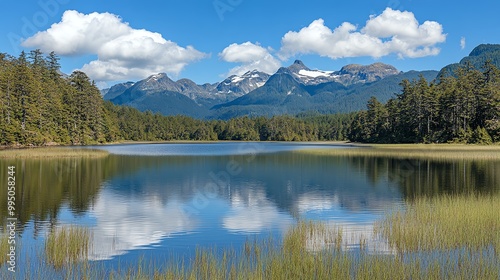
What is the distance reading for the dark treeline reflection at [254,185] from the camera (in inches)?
1126

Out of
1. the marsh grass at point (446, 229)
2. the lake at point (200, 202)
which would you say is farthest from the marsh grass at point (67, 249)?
the marsh grass at point (446, 229)

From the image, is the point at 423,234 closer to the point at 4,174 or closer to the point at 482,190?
the point at 482,190

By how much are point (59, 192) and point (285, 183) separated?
19.7 m

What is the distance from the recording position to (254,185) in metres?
39.5

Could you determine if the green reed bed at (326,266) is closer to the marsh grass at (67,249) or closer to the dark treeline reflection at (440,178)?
the marsh grass at (67,249)

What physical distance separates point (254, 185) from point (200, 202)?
1055 cm

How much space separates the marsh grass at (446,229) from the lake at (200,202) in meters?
0.92

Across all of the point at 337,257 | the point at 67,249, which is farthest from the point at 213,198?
the point at 337,257

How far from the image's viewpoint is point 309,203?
95.9 ft

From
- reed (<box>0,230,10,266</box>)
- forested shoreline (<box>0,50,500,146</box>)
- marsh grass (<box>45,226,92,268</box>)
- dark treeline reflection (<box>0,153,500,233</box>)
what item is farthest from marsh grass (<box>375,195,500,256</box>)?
forested shoreline (<box>0,50,500,146</box>)

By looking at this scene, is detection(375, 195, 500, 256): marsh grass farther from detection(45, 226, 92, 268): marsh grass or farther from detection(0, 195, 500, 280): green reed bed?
detection(45, 226, 92, 268): marsh grass

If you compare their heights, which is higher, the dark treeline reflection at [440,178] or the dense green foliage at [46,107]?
Result: the dense green foliage at [46,107]

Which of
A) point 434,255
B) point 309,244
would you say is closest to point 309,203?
point 309,244

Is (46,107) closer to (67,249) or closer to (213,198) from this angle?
(213,198)
